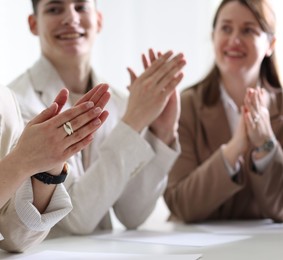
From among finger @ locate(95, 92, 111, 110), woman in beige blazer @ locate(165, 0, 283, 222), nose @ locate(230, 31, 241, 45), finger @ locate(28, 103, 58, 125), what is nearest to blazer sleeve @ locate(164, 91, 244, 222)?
woman in beige blazer @ locate(165, 0, 283, 222)

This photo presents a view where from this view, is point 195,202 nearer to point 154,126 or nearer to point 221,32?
point 154,126

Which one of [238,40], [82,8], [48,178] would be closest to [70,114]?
[48,178]

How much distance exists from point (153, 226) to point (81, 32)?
1.77 ft

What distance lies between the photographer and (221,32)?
6.03 ft

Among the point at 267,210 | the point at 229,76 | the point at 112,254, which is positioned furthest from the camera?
the point at 229,76

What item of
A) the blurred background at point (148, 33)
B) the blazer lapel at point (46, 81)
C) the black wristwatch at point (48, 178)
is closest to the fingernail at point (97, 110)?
the black wristwatch at point (48, 178)

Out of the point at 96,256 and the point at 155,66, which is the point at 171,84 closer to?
the point at 155,66

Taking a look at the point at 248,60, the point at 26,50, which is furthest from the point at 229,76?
the point at 26,50

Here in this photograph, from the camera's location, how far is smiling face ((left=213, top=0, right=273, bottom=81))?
180 cm

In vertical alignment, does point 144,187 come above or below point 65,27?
below

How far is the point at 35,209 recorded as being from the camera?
109 centimetres

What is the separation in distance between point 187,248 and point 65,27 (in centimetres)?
67

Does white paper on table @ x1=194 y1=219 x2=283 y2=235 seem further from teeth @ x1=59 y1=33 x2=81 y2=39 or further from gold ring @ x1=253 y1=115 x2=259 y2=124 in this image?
teeth @ x1=59 y1=33 x2=81 y2=39

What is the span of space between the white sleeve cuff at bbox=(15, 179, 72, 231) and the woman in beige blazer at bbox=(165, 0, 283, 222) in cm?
66
